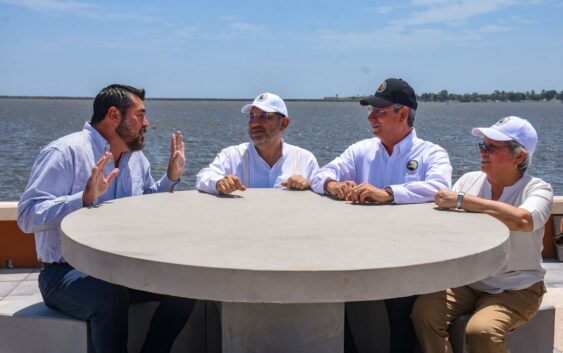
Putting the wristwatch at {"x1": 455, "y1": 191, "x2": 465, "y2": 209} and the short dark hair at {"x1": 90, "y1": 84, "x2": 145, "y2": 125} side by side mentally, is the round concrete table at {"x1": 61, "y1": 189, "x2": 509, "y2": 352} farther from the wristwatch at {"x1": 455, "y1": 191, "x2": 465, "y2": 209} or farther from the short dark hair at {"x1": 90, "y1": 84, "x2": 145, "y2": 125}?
the short dark hair at {"x1": 90, "y1": 84, "x2": 145, "y2": 125}

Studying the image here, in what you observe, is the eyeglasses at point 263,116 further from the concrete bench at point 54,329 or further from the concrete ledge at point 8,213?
the concrete ledge at point 8,213

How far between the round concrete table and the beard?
1.05ft

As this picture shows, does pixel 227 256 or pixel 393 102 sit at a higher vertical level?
pixel 393 102

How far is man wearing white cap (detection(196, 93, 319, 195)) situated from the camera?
14.8 ft

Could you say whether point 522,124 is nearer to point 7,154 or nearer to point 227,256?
point 227,256

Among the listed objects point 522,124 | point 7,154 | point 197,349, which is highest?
point 522,124

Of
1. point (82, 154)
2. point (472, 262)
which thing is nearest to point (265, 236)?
point (472, 262)

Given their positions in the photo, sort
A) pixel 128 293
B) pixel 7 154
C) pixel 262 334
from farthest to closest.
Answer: pixel 7 154
pixel 128 293
pixel 262 334

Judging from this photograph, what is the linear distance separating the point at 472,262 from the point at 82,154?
1.90m

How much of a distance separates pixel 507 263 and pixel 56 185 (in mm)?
2093

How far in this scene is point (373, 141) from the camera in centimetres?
428

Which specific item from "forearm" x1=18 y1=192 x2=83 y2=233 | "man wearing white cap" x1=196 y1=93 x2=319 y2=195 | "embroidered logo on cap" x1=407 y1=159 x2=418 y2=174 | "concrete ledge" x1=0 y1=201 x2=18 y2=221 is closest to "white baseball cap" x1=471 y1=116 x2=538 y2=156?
"embroidered logo on cap" x1=407 y1=159 x2=418 y2=174

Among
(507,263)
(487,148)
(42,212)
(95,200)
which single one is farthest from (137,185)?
(507,263)

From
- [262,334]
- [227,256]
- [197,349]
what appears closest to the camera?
[227,256]
